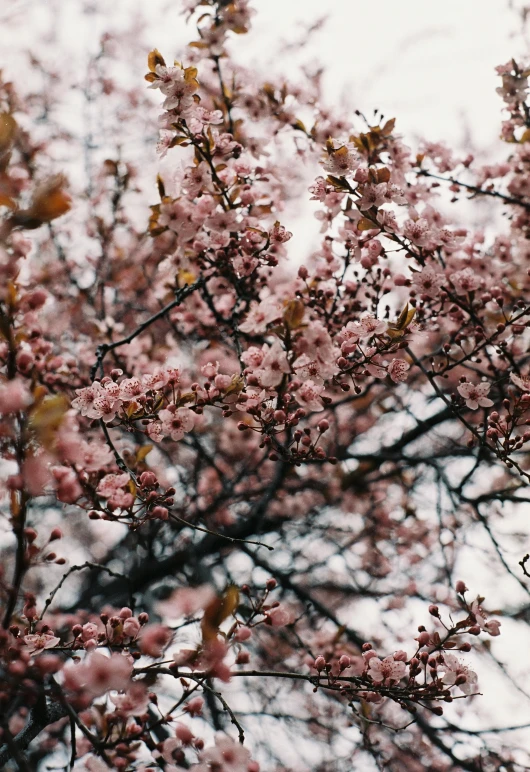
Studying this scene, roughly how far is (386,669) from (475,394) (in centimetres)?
117

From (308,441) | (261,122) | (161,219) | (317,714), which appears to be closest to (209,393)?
(308,441)

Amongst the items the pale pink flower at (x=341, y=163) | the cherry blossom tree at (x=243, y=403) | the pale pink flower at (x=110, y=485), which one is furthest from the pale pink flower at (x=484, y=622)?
the pale pink flower at (x=341, y=163)

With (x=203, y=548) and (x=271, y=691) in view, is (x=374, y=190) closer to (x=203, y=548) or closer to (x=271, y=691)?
(x=203, y=548)

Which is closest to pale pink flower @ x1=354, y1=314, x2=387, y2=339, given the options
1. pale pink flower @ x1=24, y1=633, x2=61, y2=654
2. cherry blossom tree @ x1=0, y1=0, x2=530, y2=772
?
cherry blossom tree @ x1=0, y1=0, x2=530, y2=772

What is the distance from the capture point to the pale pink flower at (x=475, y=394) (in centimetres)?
243

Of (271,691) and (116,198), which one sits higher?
(116,198)

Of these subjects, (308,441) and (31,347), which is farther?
(31,347)

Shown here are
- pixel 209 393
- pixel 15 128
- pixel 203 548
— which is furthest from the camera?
pixel 203 548

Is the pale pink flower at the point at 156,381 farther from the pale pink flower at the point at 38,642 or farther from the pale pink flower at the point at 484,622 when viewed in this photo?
the pale pink flower at the point at 484,622

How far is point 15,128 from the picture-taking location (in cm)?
144

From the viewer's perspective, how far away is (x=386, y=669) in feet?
6.60

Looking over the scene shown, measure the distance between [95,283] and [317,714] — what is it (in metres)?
4.43

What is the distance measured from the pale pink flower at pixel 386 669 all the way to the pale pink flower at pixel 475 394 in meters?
1.07

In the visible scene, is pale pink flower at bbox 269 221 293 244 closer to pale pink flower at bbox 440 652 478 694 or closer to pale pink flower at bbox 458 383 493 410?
pale pink flower at bbox 458 383 493 410
